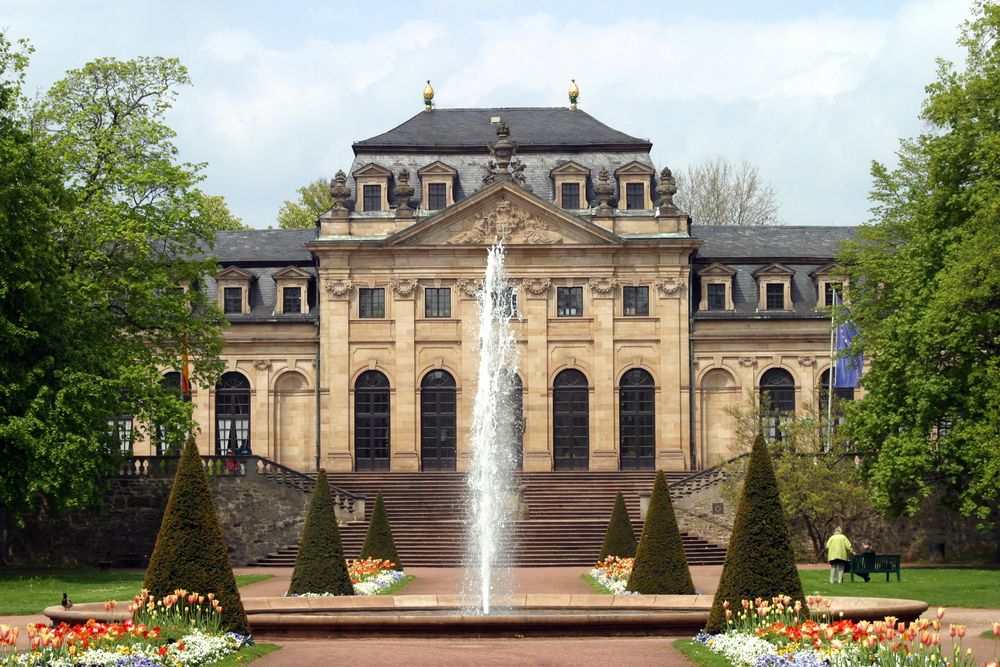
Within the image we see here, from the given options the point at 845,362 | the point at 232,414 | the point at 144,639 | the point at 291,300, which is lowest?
the point at 144,639

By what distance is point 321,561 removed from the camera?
32000 millimetres

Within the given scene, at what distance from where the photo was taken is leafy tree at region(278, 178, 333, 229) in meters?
80.4

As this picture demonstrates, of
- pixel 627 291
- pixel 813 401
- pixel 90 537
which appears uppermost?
pixel 627 291

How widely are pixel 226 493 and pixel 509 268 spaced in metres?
15.2

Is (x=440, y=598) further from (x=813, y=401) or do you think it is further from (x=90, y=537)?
(x=813, y=401)

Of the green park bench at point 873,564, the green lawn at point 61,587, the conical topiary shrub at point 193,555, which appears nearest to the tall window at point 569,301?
the green lawn at point 61,587

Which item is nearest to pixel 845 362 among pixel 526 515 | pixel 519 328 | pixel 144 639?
pixel 526 515

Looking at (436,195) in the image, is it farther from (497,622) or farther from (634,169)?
(497,622)

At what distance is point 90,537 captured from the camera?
1906 inches

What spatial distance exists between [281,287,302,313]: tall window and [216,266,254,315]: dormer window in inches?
61.6

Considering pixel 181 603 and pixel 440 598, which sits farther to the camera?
pixel 440 598

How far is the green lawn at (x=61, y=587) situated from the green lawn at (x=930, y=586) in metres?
14.6

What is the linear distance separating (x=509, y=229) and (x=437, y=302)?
3966 mm

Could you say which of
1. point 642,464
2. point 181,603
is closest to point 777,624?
point 181,603
